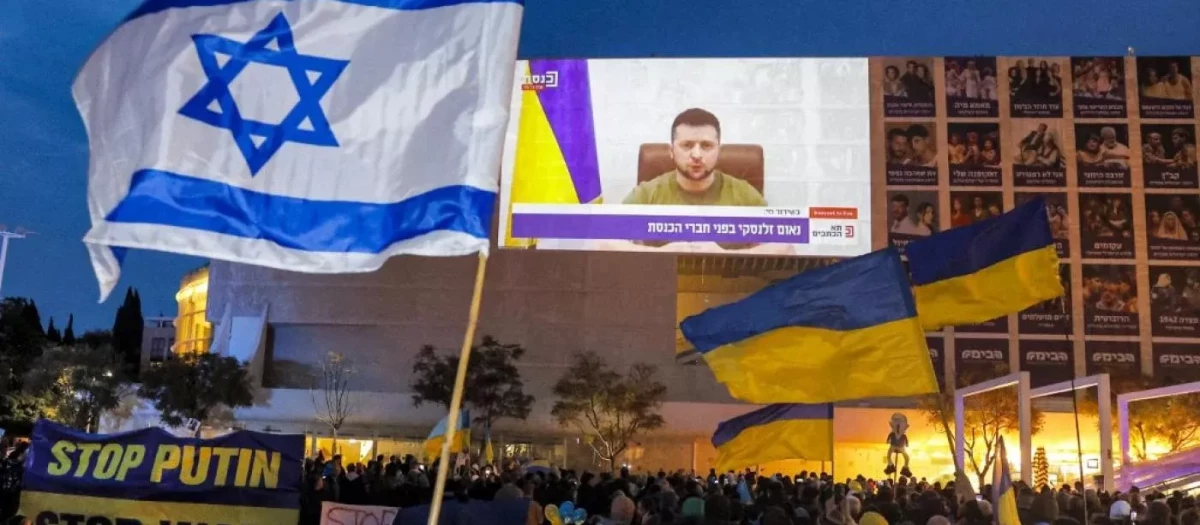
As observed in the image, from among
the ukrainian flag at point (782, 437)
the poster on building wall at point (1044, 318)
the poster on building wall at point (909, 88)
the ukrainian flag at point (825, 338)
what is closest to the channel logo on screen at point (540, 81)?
the poster on building wall at point (909, 88)

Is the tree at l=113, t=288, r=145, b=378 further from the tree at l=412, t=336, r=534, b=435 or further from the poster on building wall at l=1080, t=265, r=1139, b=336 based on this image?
the poster on building wall at l=1080, t=265, r=1139, b=336

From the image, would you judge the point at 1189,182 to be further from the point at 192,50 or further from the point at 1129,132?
the point at 192,50

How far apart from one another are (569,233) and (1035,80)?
23273 mm

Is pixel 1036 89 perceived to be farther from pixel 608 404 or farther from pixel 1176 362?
pixel 608 404

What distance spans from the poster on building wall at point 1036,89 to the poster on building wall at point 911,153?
3877 millimetres

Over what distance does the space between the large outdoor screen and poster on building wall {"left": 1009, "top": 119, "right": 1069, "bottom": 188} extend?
1119 cm

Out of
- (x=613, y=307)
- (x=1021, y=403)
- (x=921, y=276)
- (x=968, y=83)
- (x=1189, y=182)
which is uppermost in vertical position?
(x=968, y=83)

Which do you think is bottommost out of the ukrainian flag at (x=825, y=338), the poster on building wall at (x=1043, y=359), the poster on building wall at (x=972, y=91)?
the ukrainian flag at (x=825, y=338)

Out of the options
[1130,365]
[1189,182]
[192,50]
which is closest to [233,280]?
[1130,365]

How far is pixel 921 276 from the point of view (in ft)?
37.4

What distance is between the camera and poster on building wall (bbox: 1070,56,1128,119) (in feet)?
152

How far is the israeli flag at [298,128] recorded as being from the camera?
15.5ft

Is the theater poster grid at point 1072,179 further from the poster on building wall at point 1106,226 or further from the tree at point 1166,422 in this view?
the tree at point 1166,422

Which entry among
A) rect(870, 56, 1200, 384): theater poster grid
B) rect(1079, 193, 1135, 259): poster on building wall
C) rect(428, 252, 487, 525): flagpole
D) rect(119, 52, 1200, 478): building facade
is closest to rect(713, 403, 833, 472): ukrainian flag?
rect(428, 252, 487, 525): flagpole
